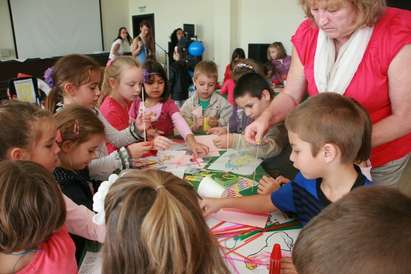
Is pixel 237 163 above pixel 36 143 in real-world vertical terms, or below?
below

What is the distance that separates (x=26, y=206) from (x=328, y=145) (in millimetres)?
852

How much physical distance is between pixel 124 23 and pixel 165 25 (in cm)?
144

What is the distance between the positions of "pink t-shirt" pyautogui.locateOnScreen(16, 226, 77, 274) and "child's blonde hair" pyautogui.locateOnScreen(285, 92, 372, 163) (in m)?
0.76

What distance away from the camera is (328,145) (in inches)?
41.8

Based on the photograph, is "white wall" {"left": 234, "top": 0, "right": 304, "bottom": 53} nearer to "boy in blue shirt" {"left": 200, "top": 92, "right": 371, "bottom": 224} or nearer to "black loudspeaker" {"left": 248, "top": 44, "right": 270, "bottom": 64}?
"black loudspeaker" {"left": 248, "top": 44, "right": 270, "bottom": 64}

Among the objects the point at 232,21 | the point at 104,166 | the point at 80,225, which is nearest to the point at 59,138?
the point at 104,166

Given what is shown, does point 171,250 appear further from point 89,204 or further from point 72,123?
point 72,123

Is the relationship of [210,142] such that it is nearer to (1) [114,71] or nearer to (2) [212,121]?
(2) [212,121]

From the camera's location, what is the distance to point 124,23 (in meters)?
8.84

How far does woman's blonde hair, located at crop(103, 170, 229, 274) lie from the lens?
2.17ft

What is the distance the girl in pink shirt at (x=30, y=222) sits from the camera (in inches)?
32.1

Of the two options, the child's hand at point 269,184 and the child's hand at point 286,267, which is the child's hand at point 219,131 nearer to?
the child's hand at point 269,184

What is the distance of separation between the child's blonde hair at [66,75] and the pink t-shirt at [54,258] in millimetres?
1048

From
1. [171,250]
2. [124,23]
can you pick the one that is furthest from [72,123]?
[124,23]
